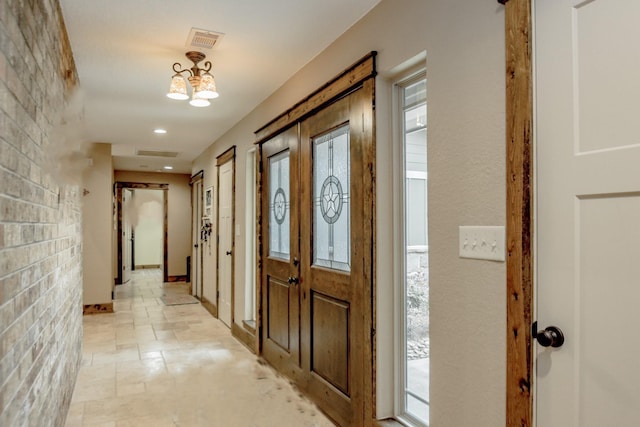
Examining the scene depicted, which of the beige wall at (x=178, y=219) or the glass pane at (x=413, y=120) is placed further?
the beige wall at (x=178, y=219)

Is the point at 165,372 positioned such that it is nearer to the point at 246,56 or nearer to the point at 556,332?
the point at 246,56

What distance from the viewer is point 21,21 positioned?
4.96 feet

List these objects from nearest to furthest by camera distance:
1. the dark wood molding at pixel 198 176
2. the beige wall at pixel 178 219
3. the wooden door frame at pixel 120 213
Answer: the dark wood molding at pixel 198 176, the wooden door frame at pixel 120 213, the beige wall at pixel 178 219

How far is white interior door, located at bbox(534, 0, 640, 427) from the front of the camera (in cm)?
118

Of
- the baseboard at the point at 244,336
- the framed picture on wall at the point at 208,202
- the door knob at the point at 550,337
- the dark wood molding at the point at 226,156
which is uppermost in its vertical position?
the dark wood molding at the point at 226,156

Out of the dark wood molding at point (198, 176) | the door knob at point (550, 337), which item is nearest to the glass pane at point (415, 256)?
the door knob at point (550, 337)

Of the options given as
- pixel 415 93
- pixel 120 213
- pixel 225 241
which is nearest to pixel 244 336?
pixel 225 241

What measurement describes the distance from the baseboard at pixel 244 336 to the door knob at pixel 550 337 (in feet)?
10.4

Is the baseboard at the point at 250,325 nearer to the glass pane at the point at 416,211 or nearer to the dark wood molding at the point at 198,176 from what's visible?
the glass pane at the point at 416,211

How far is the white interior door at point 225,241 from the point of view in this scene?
17.3ft

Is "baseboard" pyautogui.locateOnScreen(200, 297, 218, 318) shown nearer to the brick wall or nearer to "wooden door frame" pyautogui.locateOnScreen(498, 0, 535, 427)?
the brick wall

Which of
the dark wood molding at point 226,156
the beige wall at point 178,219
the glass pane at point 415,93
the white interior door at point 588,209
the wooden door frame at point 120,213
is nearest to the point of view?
the white interior door at point 588,209

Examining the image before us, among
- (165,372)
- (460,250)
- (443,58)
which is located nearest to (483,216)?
(460,250)

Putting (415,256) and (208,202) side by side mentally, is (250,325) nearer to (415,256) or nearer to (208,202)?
(415,256)
